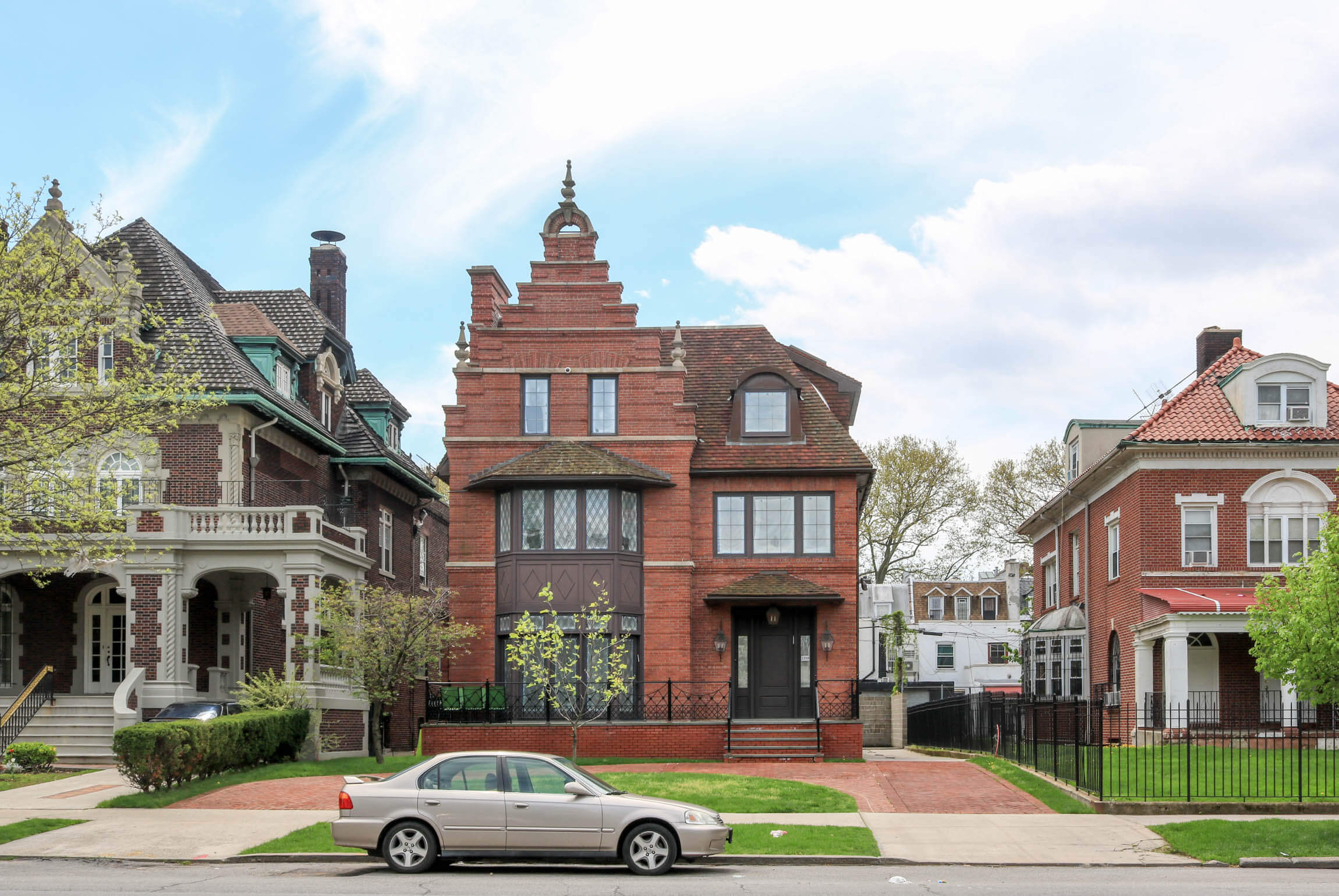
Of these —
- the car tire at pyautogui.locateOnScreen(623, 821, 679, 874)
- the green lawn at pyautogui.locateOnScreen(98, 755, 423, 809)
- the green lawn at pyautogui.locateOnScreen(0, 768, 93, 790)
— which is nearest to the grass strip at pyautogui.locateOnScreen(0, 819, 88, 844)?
the green lawn at pyautogui.locateOnScreen(98, 755, 423, 809)

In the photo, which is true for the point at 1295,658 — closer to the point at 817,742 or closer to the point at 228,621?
the point at 817,742

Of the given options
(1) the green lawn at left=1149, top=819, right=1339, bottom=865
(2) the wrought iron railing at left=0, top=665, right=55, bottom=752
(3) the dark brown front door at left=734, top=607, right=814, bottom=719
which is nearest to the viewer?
(1) the green lawn at left=1149, top=819, right=1339, bottom=865

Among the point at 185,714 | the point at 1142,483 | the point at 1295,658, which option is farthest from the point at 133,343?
the point at 1142,483

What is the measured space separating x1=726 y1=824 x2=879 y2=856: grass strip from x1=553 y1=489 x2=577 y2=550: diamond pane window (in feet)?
48.0

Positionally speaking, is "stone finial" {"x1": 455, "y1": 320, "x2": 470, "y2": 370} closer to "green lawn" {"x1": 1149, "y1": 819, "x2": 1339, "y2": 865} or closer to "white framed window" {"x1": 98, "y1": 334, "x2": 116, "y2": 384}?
"white framed window" {"x1": 98, "y1": 334, "x2": 116, "y2": 384}

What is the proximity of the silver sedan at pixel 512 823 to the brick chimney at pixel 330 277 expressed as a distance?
31.5 m

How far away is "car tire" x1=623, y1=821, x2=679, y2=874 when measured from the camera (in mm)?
15852

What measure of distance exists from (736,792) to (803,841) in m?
4.35

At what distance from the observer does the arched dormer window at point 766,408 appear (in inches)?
1384

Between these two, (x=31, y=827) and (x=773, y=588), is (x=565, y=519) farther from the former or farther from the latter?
(x=31, y=827)

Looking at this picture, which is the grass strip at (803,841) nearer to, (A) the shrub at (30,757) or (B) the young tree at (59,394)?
(B) the young tree at (59,394)

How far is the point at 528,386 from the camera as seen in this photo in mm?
34531

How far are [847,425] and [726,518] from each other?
5.42m

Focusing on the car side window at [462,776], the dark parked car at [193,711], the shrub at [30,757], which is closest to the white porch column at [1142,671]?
the dark parked car at [193,711]
